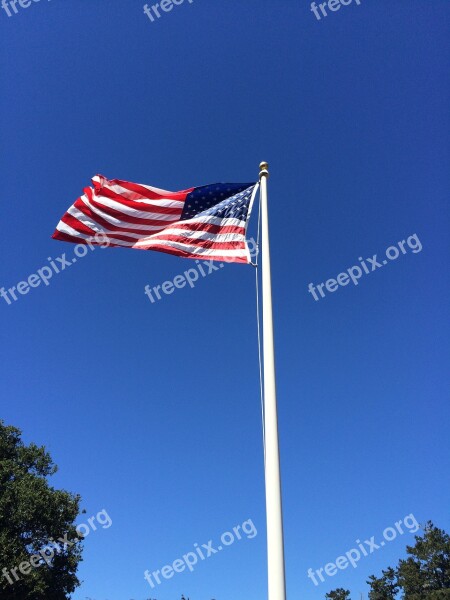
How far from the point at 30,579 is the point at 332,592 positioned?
237 feet

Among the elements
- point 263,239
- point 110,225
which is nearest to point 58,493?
point 110,225

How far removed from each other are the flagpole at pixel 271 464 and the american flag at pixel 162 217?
7.26 feet

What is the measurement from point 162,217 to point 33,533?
20.2 meters

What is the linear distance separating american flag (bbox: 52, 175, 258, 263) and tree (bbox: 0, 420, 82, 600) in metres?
17.9

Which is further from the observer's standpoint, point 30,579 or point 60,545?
point 60,545

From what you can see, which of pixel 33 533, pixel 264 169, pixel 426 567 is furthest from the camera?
pixel 426 567

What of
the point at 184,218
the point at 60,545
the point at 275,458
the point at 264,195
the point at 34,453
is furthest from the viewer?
the point at 34,453

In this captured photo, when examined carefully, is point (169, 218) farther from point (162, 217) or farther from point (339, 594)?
point (339, 594)

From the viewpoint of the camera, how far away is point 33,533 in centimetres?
2483

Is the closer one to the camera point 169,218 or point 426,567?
point 169,218

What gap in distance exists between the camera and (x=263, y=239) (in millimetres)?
9742

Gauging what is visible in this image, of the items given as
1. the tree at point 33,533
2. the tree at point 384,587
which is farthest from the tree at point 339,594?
the tree at point 33,533

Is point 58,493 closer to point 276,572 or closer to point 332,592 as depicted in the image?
point 276,572

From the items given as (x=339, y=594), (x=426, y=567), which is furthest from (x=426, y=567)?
(x=339, y=594)
